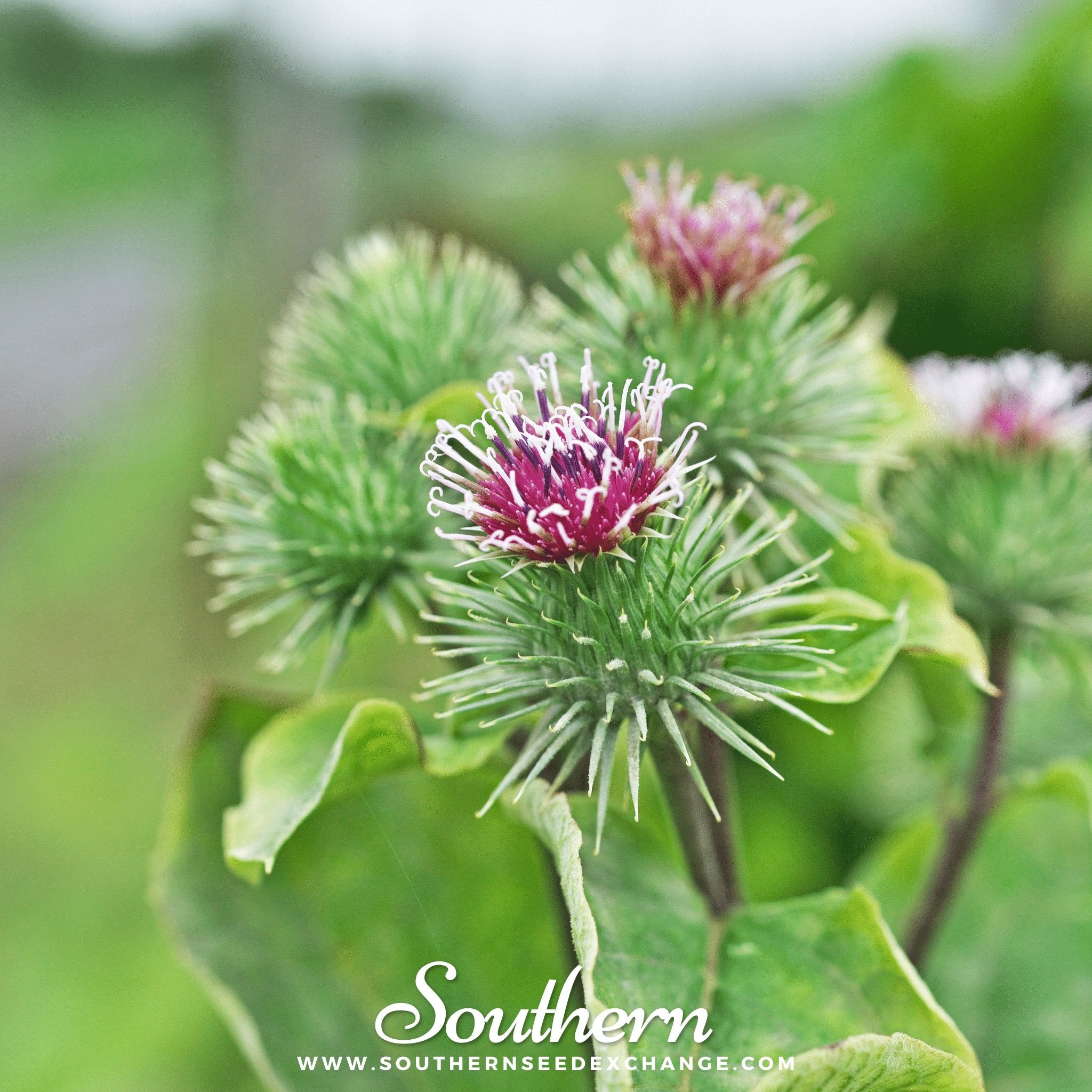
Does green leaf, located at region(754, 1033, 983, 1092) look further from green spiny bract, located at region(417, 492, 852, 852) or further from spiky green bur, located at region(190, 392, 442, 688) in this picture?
spiky green bur, located at region(190, 392, 442, 688)

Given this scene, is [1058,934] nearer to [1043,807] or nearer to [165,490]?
[1043,807]

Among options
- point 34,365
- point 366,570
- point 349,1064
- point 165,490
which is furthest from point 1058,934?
point 34,365

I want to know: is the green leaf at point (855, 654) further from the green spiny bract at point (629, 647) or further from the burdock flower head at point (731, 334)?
the burdock flower head at point (731, 334)

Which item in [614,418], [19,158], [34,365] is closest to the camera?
[614,418]

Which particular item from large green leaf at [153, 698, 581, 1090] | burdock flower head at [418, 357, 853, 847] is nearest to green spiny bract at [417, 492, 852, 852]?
burdock flower head at [418, 357, 853, 847]

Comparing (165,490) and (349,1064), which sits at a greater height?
(349,1064)

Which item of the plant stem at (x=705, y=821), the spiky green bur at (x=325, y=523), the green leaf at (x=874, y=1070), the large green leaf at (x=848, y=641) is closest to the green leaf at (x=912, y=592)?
the large green leaf at (x=848, y=641)
